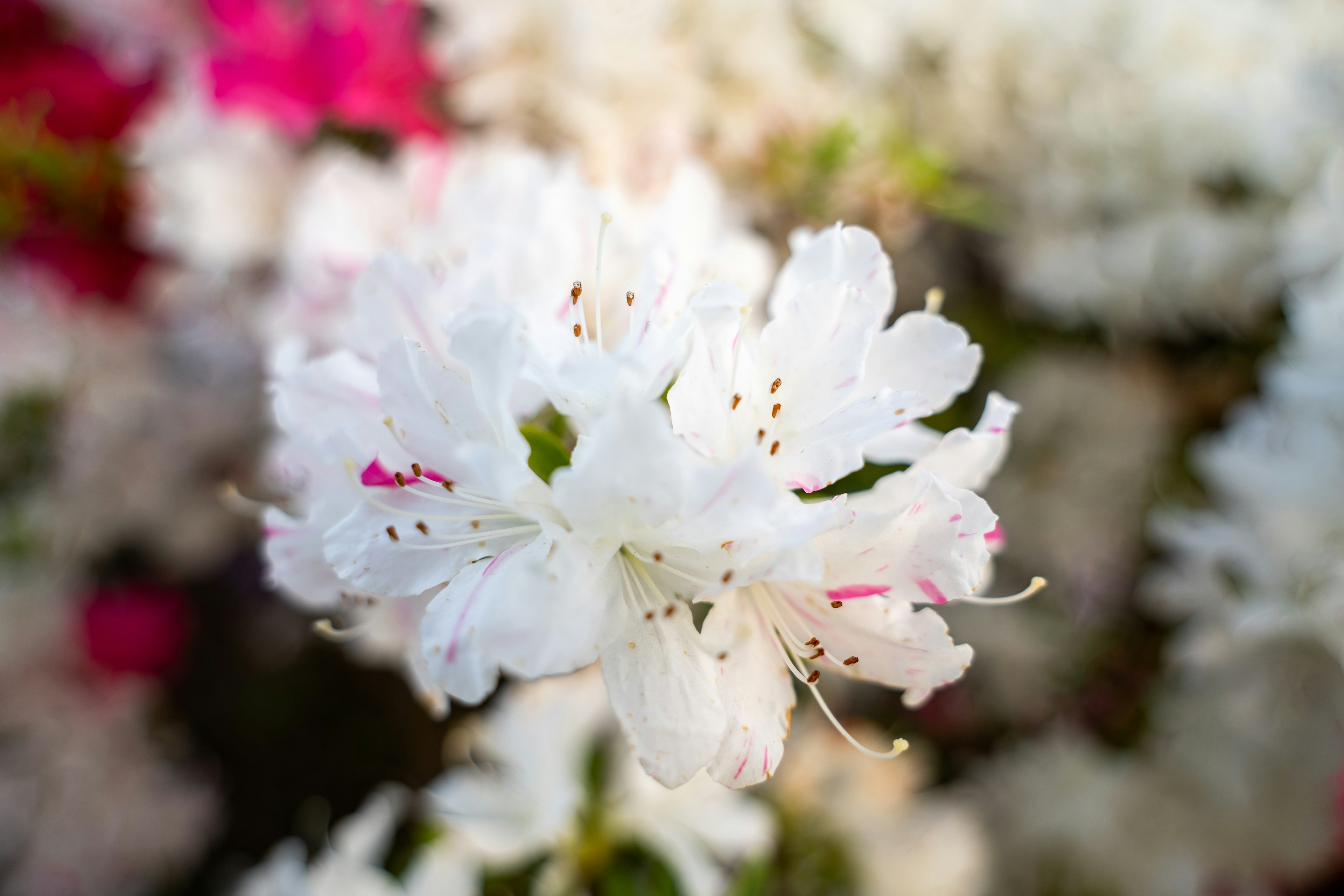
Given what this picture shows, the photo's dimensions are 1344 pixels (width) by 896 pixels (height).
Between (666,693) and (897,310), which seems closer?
(666,693)

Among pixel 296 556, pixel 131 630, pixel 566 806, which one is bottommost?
pixel 131 630

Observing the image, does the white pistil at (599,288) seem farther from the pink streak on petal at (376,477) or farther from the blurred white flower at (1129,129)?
the blurred white flower at (1129,129)

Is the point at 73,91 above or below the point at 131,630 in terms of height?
above

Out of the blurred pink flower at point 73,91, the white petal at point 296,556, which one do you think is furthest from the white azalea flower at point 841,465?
the blurred pink flower at point 73,91

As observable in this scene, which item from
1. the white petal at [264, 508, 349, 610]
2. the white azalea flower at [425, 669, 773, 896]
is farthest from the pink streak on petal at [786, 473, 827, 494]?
the white azalea flower at [425, 669, 773, 896]

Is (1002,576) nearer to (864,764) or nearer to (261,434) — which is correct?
(864,764)

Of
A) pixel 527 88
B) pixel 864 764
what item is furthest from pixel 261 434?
pixel 864 764

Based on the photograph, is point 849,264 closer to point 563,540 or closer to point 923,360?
point 923,360

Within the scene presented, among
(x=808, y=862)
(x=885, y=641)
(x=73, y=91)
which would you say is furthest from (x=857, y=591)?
(x=73, y=91)
